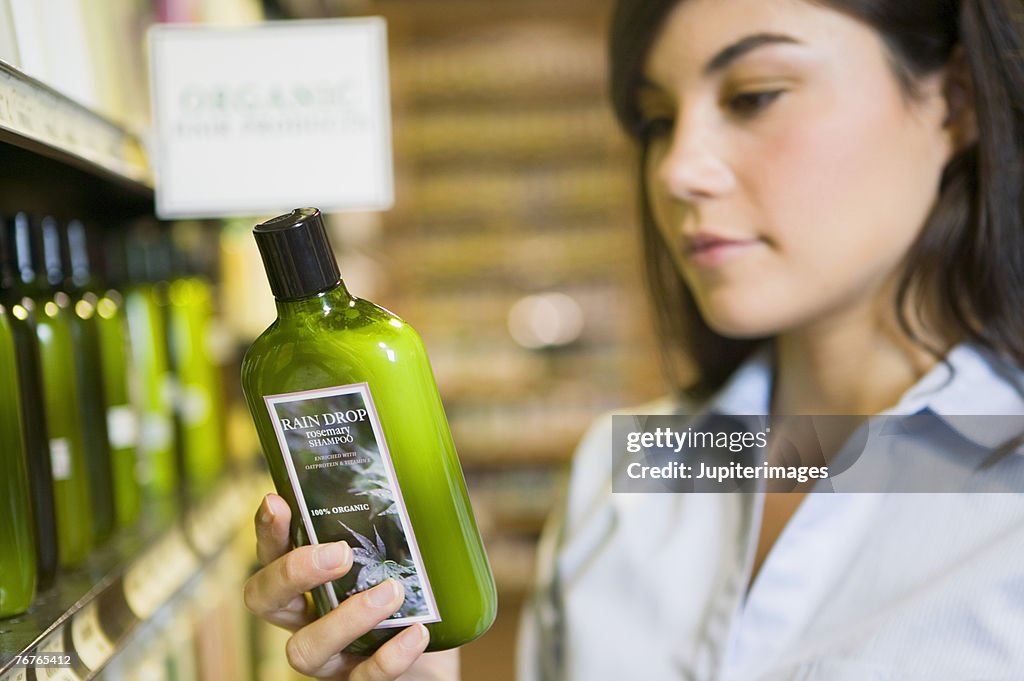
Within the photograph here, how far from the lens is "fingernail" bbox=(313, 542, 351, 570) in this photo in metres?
0.64

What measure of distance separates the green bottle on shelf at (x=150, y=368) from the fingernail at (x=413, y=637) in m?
0.61

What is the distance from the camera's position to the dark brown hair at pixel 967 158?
3.14 feet

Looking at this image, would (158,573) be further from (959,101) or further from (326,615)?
(959,101)

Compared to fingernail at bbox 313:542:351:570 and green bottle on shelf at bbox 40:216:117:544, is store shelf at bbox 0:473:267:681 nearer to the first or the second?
green bottle on shelf at bbox 40:216:117:544

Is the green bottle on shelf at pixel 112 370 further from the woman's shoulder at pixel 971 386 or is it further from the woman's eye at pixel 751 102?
the woman's shoulder at pixel 971 386

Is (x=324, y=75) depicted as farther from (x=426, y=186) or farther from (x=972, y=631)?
(x=426, y=186)

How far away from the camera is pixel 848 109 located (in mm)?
958

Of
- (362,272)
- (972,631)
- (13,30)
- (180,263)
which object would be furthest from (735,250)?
(362,272)

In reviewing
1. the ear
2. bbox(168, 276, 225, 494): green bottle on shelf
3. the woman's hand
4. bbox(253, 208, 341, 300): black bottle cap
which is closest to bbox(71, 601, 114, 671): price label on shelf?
the woman's hand

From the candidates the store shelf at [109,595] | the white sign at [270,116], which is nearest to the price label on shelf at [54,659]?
the store shelf at [109,595]

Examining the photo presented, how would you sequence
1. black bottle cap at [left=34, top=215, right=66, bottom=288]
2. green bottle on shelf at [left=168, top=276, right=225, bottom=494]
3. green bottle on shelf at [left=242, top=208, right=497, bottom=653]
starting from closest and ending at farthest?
green bottle on shelf at [left=242, top=208, right=497, bottom=653] → black bottle cap at [left=34, top=215, right=66, bottom=288] → green bottle on shelf at [left=168, top=276, right=225, bottom=494]

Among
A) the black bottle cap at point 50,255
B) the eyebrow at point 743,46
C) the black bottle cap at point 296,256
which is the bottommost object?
the black bottle cap at point 50,255

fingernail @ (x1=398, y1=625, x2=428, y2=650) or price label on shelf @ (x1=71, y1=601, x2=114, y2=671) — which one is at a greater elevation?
fingernail @ (x1=398, y1=625, x2=428, y2=650)

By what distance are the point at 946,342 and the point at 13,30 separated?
101 cm
